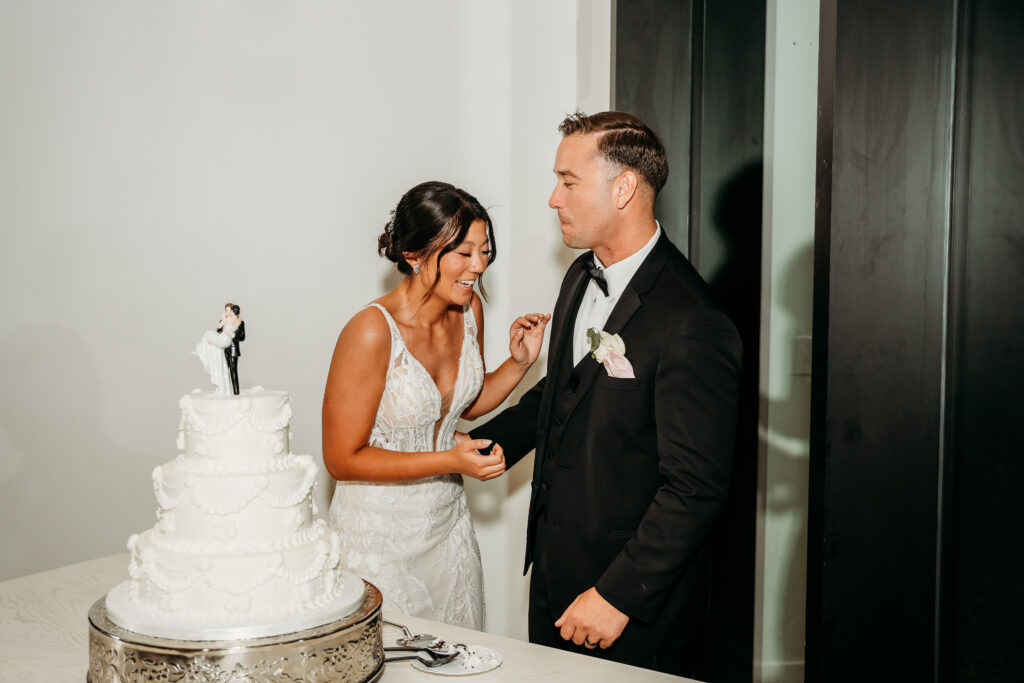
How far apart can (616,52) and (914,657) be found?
7.84ft

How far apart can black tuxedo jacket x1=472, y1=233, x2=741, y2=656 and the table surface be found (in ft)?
1.08

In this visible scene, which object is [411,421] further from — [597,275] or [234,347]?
[234,347]

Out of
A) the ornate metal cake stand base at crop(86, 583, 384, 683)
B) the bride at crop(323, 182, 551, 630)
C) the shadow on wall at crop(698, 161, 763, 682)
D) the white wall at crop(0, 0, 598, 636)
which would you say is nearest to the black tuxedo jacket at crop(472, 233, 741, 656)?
the bride at crop(323, 182, 551, 630)

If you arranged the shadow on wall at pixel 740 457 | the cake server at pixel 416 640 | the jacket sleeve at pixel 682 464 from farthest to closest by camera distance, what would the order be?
the shadow on wall at pixel 740 457, the jacket sleeve at pixel 682 464, the cake server at pixel 416 640

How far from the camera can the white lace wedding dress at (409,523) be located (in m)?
2.78

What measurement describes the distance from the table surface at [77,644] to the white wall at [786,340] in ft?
2.92

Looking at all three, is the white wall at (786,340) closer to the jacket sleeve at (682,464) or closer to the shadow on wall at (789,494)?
the shadow on wall at (789,494)

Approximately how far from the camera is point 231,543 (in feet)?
5.00

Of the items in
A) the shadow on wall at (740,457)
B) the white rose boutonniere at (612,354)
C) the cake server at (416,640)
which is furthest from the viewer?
the shadow on wall at (740,457)

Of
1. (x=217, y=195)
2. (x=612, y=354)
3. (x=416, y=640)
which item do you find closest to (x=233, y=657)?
(x=416, y=640)

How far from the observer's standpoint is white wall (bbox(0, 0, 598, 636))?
134 inches

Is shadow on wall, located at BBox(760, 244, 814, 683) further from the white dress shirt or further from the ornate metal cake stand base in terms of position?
the ornate metal cake stand base

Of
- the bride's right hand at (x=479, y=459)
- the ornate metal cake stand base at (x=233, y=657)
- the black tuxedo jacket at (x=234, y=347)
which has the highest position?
the black tuxedo jacket at (x=234, y=347)

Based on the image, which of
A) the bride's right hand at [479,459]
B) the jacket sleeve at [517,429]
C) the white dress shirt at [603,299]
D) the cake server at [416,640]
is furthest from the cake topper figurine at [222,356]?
the jacket sleeve at [517,429]
